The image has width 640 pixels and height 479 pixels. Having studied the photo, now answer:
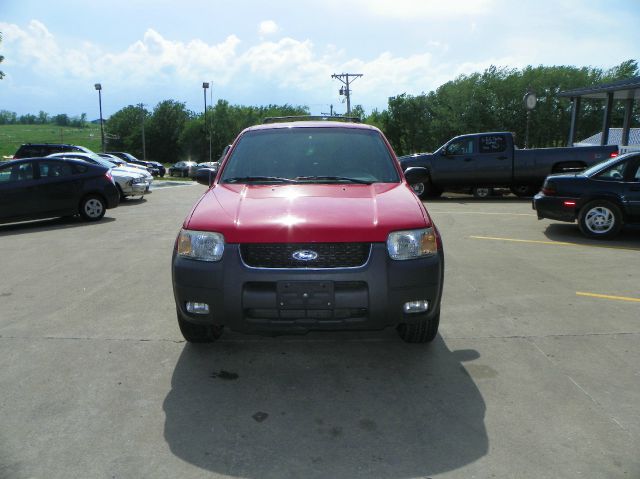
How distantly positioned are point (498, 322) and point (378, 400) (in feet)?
6.33

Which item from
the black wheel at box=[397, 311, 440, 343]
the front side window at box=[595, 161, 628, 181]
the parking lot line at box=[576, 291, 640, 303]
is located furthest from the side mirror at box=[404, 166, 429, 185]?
the front side window at box=[595, 161, 628, 181]

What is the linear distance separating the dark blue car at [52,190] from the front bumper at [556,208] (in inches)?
366

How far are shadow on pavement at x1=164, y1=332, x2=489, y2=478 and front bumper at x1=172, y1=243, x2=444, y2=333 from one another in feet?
1.48

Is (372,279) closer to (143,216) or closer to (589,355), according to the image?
(589,355)

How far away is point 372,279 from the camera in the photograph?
11.1 ft

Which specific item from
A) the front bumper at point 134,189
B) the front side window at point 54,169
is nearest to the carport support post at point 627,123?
the front bumper at point 134,189

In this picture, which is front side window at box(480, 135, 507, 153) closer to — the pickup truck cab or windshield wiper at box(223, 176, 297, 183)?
the pickup truck cab

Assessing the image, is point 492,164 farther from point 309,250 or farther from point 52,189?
point 309,250

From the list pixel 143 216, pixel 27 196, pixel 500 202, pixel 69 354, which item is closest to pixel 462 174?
pixel 500 202

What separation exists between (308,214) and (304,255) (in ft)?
1.03

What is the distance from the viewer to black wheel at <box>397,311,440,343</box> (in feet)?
13.4

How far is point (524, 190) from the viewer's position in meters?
16.1

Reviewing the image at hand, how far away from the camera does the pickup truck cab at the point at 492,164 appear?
14891mm

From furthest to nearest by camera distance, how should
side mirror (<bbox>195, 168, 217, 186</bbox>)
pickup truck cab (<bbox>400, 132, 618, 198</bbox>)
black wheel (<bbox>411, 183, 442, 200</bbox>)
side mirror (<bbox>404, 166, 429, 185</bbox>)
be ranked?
black wheel (<bbox>411, 183, 442, 200</bbox>) < pickup truck cab (<bbox>400, 132, 618, 198</bbox>) < side mirror (<bbox>195, 168, 217, 186</bbox>) < side mirror (<bbox>404, 166, 429, 185</bbox>)
